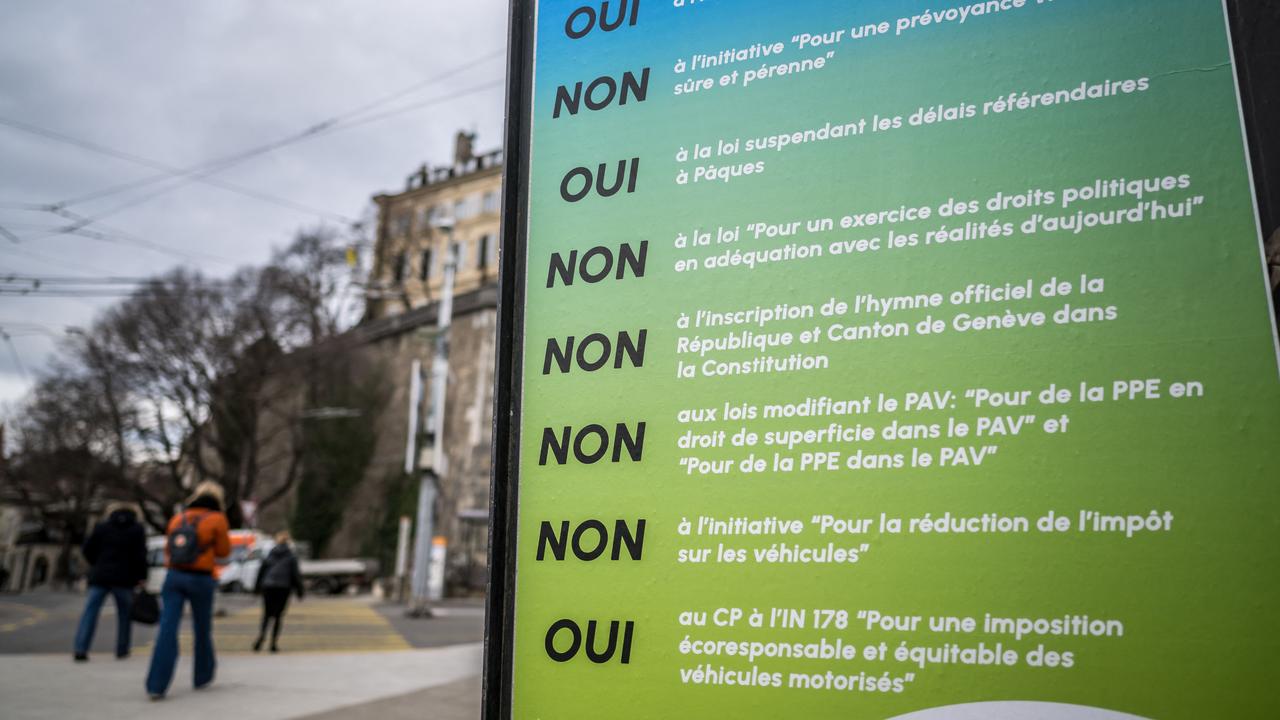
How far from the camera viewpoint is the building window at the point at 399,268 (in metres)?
52.3

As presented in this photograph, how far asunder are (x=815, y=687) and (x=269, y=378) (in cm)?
4564

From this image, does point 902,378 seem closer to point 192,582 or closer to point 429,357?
point 192,582

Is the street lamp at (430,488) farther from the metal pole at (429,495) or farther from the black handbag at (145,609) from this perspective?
the black handbag at (145,609)

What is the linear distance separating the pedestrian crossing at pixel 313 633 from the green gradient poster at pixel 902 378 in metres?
10.9

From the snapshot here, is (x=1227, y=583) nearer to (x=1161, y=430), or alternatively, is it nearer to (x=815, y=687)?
(x=1161, y=430)

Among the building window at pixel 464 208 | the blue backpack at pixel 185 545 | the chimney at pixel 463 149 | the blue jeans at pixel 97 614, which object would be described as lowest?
the blue jeans at pixel 97 614

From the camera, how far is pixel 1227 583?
1.62 meters

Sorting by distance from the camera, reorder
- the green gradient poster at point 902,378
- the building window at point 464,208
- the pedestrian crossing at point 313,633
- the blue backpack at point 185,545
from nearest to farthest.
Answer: the green gradient poster at point 902,378 → the blue backpack at point 185,545 → the pedestrian crossing at point 313,633 → the building window at point 464,208

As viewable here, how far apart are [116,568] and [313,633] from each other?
6.22m

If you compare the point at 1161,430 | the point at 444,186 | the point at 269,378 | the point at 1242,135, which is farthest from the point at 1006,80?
the point at 444,186

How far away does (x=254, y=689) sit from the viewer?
7773mm

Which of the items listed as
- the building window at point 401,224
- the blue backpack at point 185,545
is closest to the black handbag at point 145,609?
the blue backpack at point 185,545

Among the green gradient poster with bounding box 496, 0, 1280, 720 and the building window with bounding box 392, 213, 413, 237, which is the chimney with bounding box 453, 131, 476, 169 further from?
the green gradient poster with bounding box 496, 0, 1280, 720

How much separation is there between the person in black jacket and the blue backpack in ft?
8.55
